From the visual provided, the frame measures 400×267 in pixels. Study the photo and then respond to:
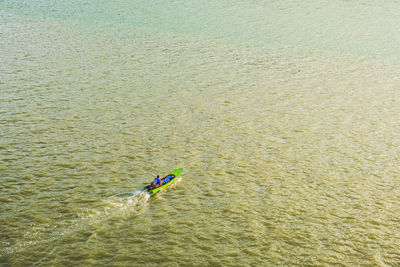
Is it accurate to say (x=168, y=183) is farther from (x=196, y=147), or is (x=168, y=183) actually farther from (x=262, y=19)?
(x=262, y=19)

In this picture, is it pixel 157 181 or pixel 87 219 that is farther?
pixel 157 181

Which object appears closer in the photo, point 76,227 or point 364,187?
point 76,227

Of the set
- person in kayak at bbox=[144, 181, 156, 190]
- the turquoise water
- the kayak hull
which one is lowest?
the kayak hull

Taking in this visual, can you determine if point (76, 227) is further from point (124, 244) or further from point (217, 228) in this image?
point (217, 228)

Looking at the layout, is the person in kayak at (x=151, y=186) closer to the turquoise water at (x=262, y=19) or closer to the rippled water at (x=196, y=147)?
the rippled water at (x=196, y=147)

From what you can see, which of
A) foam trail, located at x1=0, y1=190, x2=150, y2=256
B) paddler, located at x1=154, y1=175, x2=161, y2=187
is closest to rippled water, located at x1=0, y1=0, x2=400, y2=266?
foam trail, located at x1=0, y1=190, x2=150, y2=256

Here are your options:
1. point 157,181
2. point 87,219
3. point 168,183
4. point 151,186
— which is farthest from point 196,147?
point 87,219

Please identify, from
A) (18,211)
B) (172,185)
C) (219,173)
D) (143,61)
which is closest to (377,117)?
(219,173)

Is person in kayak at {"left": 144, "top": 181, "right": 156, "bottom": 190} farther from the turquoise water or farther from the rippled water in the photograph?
the turquoise water
